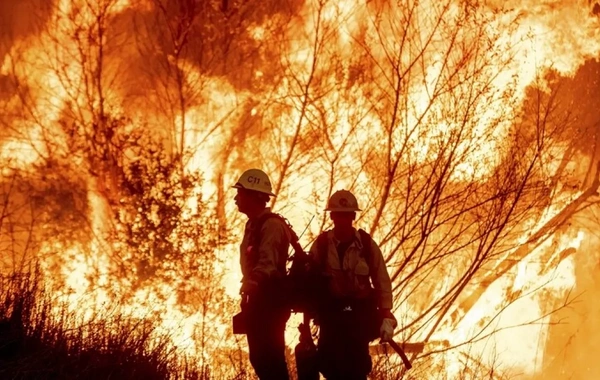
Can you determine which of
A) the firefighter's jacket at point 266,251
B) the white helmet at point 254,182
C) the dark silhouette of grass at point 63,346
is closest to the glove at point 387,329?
the firefighter's jacket at point 266,251

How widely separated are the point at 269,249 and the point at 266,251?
3 centimetres

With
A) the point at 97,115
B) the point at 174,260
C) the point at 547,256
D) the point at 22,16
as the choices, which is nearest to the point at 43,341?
the point at 174,260

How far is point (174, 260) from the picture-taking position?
13.5 m

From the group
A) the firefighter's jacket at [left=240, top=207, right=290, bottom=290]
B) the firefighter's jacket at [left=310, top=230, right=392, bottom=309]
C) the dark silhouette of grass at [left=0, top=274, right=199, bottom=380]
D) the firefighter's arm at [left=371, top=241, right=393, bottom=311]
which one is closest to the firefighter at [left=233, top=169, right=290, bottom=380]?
the firefighter's jacket at [left=240, top=207, right=290, bottom=290]

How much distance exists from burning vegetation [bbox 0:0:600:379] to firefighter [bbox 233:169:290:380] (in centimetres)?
621

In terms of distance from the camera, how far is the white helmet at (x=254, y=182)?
256 inches

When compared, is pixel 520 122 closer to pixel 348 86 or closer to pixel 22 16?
pixel 348 86

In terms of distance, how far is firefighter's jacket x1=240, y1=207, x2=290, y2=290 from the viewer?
20.4 ft

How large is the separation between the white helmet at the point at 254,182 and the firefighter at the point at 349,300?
1.67 feet

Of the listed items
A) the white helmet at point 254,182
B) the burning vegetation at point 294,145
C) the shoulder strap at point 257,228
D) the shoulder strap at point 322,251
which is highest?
the burning vegetation at point 294,145

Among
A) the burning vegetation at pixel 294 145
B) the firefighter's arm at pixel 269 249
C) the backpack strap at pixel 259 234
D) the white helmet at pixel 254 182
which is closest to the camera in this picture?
the firefighter's arm at pixel 269 249

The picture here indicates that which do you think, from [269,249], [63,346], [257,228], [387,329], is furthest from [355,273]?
[63,346]

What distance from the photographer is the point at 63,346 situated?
22.2ft

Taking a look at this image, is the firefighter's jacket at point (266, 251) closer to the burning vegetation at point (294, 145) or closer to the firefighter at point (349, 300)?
the firefighter at point (349, 300)
